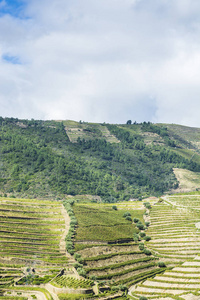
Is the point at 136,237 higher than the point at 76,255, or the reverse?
the point at 136,237

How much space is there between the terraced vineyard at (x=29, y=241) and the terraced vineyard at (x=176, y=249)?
2647 cm

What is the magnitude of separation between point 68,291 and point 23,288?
1159cm

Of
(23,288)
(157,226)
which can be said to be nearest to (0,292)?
(23,288)

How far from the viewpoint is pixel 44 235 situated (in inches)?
5423

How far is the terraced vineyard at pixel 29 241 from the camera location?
113 m

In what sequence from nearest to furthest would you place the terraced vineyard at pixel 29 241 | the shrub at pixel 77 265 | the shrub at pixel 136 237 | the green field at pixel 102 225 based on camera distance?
the terraced vineyard at pixel 29 241, the shrub at pixel 77 265, the green field at pixel 102 225, the shrub at pixel 136 237

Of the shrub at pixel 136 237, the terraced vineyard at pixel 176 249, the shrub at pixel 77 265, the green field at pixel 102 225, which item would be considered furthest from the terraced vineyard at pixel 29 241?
the terraced vineyard at pixel 176 249

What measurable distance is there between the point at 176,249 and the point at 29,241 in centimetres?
4964

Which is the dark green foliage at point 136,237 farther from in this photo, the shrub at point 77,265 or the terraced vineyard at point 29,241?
the shrub at point 77,265

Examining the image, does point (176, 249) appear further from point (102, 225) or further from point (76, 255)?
point (76, 255)

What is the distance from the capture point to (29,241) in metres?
131

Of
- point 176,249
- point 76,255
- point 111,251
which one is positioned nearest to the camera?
point 76,255

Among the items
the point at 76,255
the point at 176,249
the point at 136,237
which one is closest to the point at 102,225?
the point at 136,237

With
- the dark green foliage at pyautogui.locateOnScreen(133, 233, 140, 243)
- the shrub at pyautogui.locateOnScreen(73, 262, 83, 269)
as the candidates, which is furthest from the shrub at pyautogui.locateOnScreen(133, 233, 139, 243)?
the shrub at pyautogui.locateOnScreen(73, 262, 83, 269)
